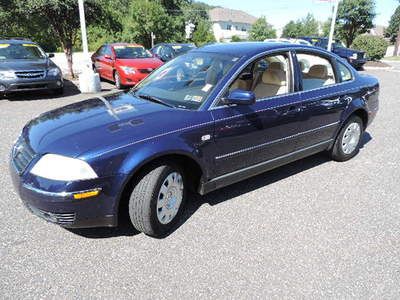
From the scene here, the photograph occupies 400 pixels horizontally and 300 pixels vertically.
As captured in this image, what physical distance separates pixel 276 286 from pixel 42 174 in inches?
75.4

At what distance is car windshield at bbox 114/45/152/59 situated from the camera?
10695 millimetres

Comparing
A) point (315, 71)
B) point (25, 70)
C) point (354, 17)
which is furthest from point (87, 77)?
point (354, 17)

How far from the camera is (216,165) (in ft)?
10.3

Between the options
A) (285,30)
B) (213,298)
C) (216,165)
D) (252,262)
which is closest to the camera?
(213,298)

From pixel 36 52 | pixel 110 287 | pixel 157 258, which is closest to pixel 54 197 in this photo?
pixel 110 287

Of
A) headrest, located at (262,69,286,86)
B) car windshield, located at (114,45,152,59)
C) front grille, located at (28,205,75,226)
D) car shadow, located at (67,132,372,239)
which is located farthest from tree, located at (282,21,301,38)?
front grille, located at (28,205,75,226)

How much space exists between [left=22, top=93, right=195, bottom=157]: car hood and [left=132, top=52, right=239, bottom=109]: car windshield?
8.0 inches

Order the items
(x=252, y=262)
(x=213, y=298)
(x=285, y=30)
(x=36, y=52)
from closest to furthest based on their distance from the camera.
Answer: (x=213, y=298) < (x=252, y=262) < (x=36, y=52) < (x=285, y=30)

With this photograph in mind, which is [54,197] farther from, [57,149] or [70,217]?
[57,149]

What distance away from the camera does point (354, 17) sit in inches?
1084

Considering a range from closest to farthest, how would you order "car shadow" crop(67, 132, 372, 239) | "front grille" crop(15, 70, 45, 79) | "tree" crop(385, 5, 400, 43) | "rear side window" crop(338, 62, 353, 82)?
"car shadow" crop(67, 132, 372, 239), "rear side window" crop(338, 62, 353, 82), "front grille" crop(15, 70, 45, 79), "tree" crop(385, 5, 400, 43)

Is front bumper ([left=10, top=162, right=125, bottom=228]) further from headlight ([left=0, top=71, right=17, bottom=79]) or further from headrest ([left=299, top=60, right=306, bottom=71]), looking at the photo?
headlight ([left=0, top=71, right=17, bottom=79])

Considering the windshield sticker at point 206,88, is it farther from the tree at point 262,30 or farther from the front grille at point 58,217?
the tree at point 262,30

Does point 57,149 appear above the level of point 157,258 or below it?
above
